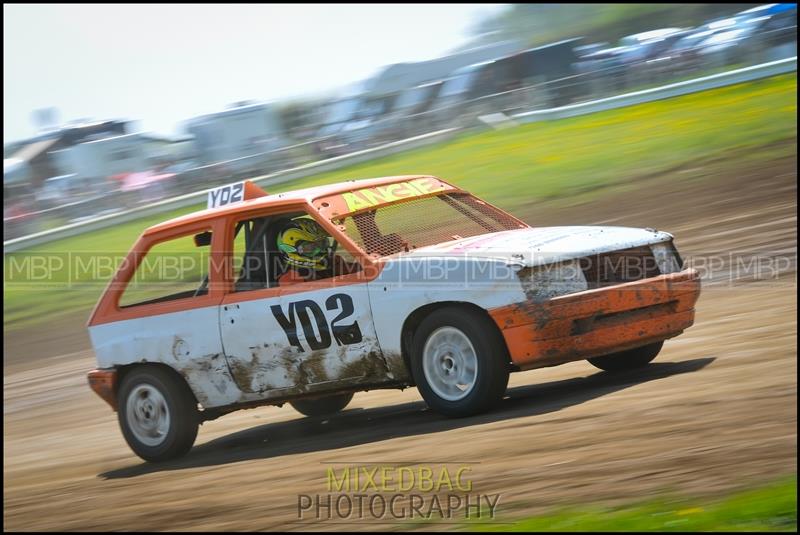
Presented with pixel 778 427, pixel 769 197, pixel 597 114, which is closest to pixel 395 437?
pixel 778 427

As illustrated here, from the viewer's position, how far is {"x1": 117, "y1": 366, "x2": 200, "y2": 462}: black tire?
7.64 m

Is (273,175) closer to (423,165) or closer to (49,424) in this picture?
(423,165)

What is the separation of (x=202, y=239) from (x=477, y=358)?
235 centimetres

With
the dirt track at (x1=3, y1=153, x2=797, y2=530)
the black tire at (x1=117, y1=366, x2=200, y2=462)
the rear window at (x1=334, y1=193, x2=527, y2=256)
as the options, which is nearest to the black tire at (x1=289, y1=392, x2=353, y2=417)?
the dirt track at (x1=3, y1=153, x2=797, y2=530)

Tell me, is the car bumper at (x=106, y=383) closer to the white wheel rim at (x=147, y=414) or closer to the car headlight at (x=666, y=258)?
the white wheel rim at (x=147, y=414)

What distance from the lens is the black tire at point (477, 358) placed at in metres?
6.25

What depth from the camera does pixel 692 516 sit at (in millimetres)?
4031

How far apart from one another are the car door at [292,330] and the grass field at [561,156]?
31.5ft

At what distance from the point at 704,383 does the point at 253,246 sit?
2960 mm

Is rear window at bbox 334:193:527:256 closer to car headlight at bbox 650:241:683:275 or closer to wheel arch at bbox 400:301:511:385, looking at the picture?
wheel arch at bbox 400:301:511:385

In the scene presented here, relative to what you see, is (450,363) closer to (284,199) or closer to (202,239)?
(284,199)

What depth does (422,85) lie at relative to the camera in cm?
2448

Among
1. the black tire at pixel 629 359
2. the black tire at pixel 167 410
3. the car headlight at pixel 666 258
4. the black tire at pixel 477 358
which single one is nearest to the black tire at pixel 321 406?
the black tire at pixel 167 410

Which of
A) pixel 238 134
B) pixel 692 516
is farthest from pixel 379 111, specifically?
pixel 692 516
